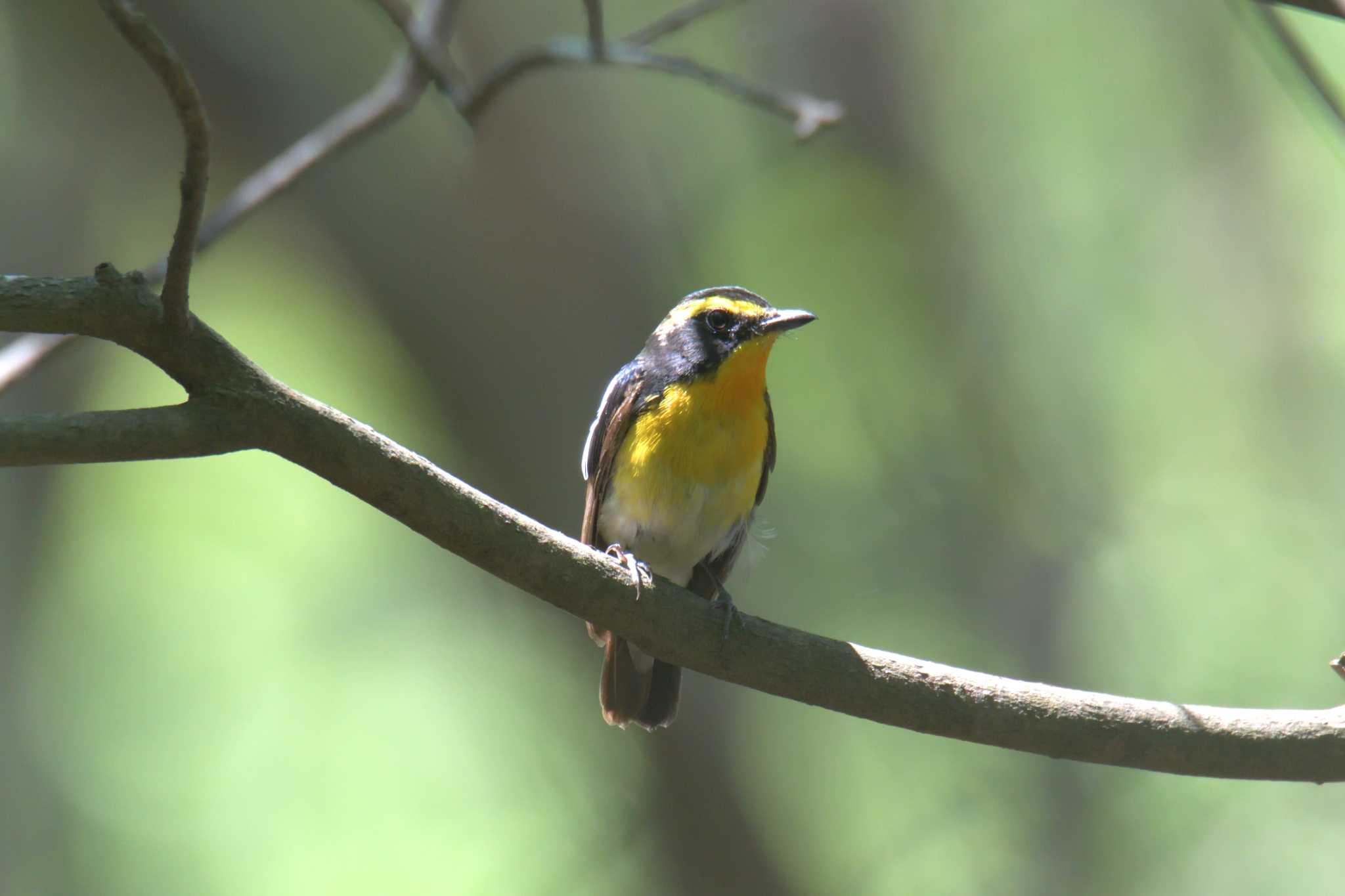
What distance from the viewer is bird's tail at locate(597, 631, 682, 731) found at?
4867mm

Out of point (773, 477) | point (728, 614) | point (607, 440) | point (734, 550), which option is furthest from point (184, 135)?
point (773, 477)

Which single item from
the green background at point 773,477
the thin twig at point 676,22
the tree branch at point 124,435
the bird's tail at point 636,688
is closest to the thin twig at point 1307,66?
the thin twig at point 676,22

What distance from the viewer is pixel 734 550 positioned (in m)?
5.16

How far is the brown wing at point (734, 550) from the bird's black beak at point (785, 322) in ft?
1.18

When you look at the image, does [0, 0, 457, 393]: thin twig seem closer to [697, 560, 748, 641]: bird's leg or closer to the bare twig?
[697, 560, 748, 641]: bird's leg

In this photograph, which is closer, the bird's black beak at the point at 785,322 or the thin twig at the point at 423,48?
the thin twig at the point at 423,48

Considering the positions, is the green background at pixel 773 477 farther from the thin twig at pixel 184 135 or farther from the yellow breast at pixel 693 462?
the thin twig at pixel 184 135

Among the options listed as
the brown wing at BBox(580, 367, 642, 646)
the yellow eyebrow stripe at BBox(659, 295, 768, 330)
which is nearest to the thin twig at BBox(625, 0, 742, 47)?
the yellow eyebrow stripe at BBox(659, 295, 768, 330)

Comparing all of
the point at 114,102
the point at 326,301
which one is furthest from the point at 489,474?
the point at 114,102

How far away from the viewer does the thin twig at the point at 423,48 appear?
425 cm

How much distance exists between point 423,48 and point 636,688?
269 centimetres

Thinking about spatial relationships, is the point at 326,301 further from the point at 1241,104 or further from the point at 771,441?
the point at 1241,104

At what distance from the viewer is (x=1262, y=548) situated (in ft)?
28.6

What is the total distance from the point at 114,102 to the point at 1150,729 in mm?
7019
